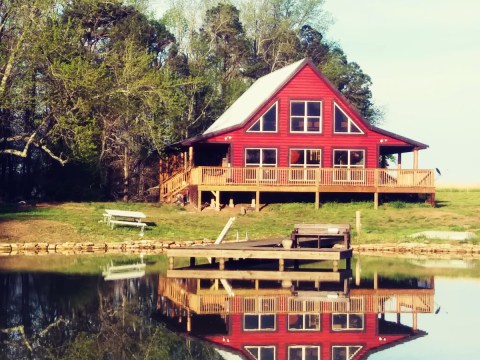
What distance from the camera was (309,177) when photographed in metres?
47.6

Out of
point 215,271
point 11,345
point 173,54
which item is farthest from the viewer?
point 173,54

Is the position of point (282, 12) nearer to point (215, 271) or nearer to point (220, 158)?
point (220, 158)

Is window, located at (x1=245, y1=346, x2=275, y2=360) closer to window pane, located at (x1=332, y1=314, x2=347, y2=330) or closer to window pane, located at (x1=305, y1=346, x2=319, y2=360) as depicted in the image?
window pane, located at (x1=305, y1=346, x2=319, y2=360)

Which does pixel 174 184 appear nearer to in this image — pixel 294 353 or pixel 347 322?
pixel 347 322

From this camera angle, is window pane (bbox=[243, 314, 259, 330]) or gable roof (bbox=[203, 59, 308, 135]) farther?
Result: gable roof (bbox=[203, 59, 308, 135])

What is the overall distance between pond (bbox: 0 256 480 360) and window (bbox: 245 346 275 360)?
0.13 ft

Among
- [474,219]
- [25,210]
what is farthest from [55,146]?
[474,219]

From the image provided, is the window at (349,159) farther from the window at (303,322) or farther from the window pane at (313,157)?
the window at (303,322)

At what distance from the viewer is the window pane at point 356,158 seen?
165 ft

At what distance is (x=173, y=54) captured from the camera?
67.9 metres

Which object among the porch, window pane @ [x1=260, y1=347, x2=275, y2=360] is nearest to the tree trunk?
the porch

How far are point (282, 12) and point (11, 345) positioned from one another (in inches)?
2619

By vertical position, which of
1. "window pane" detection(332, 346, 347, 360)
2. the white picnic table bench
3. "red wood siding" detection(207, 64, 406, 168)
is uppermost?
"red wood siding" detection(207, 64, 406, 168)

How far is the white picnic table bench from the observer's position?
3847 cm
